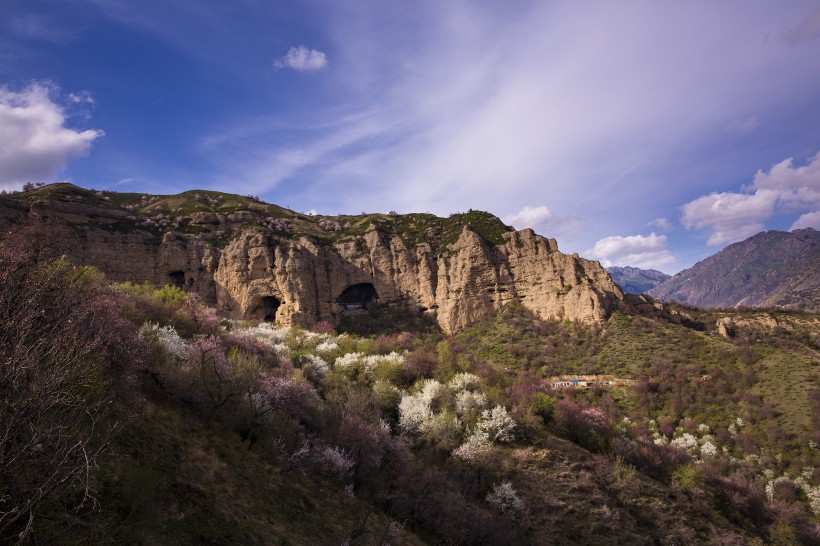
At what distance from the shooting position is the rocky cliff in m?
52.7

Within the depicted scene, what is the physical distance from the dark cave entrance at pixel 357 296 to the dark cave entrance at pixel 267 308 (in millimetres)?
8871

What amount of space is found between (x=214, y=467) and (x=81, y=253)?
5205cm

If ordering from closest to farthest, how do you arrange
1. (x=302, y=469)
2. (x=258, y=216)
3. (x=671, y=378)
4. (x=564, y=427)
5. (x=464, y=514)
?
(x=302, y=469) → (x=464, y=514) → (x=564, y=427) → (x=671, y=378) → (x=258, y=216)

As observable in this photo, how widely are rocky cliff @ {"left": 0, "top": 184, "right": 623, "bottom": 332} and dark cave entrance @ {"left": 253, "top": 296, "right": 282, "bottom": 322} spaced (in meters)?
0.15

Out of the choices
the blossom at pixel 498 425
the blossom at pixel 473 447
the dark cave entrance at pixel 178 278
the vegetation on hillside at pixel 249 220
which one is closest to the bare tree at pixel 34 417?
the blossom at pixel 473 447

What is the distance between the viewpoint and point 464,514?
50.8 ft

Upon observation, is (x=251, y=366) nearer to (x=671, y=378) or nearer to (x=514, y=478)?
(x=514, y=478)

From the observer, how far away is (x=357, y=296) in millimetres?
64312

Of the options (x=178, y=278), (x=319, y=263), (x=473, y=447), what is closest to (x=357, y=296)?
(x=319, y=263)

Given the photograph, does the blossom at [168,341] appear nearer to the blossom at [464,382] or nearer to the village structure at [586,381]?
the blossom at [464,382]

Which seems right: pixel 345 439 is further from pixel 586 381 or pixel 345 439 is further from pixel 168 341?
pixel 586 381

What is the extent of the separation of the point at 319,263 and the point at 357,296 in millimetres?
7709

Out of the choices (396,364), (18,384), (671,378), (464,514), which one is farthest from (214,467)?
(671,378)

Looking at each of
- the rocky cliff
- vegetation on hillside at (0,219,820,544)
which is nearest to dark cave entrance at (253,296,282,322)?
the rocky cliff
